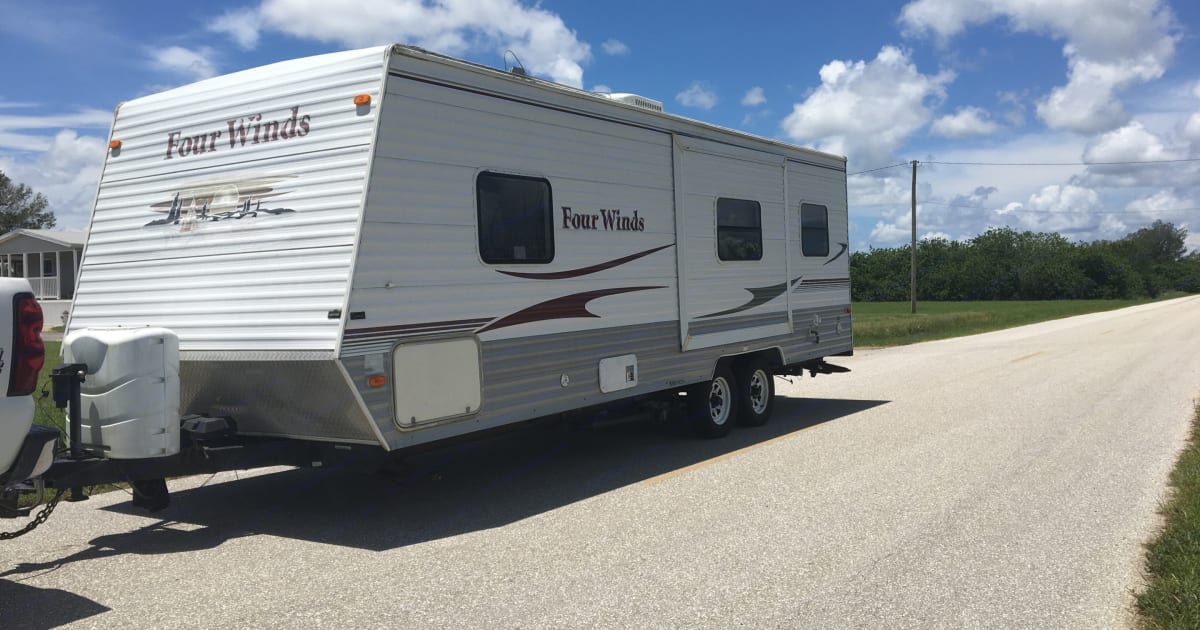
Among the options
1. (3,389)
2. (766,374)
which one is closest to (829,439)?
(766,374)

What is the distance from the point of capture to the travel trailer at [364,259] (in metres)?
6.37

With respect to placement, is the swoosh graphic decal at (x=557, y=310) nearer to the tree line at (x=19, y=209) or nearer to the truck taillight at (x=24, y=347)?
the truck taillight at (x=24, y=347)

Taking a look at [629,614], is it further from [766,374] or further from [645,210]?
[766,374]

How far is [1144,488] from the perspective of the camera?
7816 mm

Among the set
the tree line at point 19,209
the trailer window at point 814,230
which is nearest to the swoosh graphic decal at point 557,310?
the trailer window at point 814,230

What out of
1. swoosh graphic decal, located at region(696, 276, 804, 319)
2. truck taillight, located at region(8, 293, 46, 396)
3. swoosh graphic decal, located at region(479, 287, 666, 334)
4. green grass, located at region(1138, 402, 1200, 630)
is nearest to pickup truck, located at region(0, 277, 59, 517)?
truck taillight, located at region(8, 293, 46, 396)

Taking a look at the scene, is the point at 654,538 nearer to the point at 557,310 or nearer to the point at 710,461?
the point at 557,310

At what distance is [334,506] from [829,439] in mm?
5275

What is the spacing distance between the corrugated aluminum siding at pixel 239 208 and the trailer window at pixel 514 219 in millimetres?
1178

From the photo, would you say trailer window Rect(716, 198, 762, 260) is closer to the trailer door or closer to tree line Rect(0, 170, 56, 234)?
the trailer door

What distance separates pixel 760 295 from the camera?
1102cm

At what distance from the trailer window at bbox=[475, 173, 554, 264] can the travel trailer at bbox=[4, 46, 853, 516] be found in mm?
17

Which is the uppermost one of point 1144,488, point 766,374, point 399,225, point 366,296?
point 399,225

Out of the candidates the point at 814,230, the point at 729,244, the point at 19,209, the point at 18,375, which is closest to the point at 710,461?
the point at 729,244
